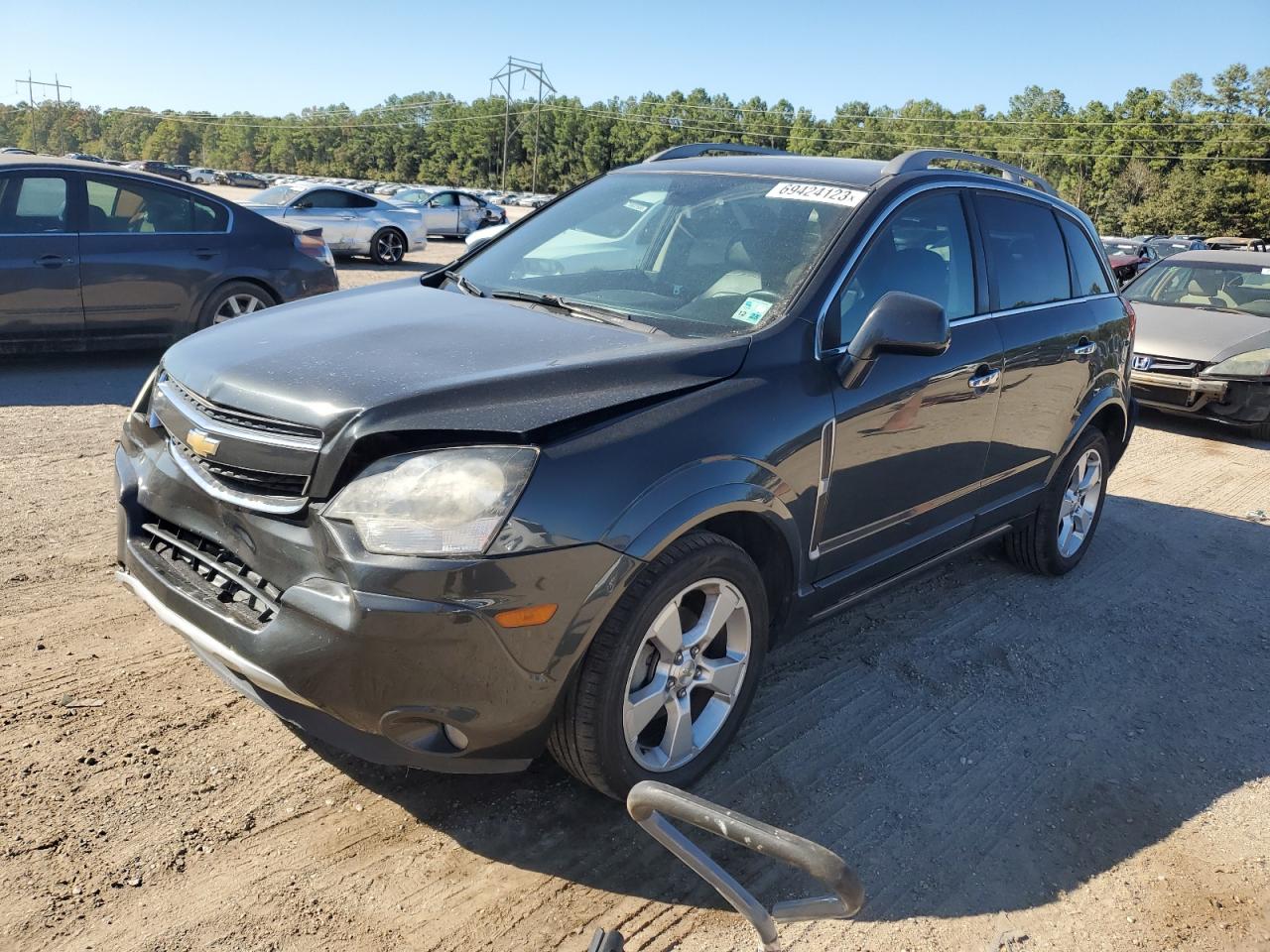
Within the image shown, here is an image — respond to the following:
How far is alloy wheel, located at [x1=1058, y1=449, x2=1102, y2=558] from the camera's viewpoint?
515 centimetres

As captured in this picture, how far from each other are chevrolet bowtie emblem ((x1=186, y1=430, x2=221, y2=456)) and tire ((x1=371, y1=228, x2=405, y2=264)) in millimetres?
16194

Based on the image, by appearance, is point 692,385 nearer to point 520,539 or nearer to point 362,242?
point 520,539

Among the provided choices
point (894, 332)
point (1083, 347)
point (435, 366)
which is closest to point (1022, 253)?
point (1083, 347)

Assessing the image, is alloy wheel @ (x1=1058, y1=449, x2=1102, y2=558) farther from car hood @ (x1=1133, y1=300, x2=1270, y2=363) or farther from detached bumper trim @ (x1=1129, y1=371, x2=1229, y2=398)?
detached bumper trim @ (x1=1129, y1=371, x2=1229, y2=398)

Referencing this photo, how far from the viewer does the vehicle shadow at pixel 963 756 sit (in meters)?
2.82

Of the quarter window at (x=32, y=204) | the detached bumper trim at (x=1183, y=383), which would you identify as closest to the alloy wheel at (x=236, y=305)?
the quarter window at (x=32, y=204)

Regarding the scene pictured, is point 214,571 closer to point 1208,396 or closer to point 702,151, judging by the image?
point 702,151

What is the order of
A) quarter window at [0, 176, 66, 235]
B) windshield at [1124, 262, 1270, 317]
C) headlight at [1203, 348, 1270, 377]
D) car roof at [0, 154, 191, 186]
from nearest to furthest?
quarter window at [0, 176, 66, 235]
car roof at [0, 154, 191, 186]
headlight at [1203, 348, 1270, 377]
windshield at [1124, 262, 1270, 317]

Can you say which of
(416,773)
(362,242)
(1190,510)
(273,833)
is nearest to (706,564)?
(416,773)

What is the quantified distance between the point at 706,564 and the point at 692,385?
52 centimetres

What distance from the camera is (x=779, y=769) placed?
325 centimetres

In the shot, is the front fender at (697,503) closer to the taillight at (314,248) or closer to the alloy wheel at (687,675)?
the alloy wheel at (687,675)

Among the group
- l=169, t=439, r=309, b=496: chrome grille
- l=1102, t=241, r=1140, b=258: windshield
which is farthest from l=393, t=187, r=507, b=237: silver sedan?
l=169, t=439, r=309, b=496: chrome grille

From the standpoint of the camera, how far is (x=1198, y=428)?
31.7ft
